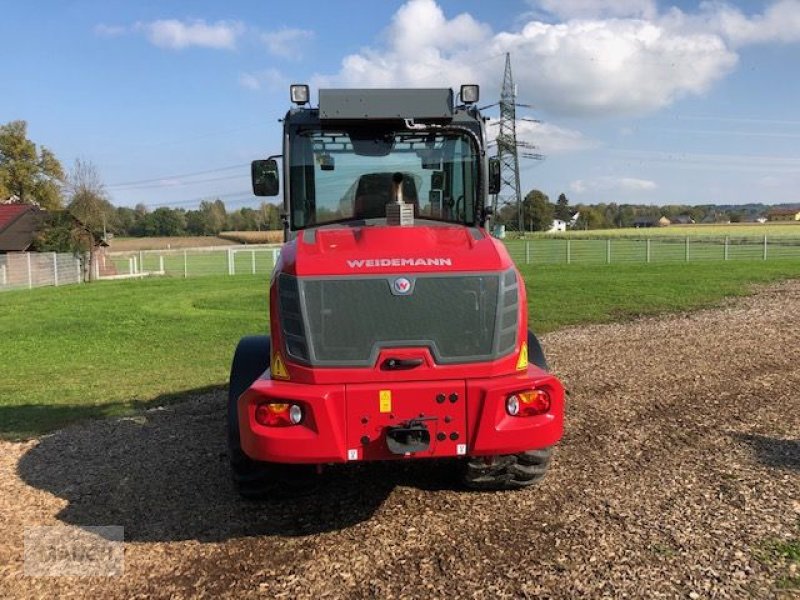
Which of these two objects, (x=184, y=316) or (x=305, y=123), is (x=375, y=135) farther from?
(x=184, y=316)

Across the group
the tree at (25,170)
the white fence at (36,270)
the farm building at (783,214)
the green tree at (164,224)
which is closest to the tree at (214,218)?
the green tree at (164,224)

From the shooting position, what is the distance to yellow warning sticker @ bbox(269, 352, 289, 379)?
419cm

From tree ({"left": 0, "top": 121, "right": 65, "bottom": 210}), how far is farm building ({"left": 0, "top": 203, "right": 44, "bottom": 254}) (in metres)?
14.8

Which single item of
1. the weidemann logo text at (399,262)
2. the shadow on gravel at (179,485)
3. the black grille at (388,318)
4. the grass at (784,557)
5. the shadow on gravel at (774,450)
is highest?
the weidemann logo text at (399,262)

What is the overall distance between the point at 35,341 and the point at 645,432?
12.0 meters

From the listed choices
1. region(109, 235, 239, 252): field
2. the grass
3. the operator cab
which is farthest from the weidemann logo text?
region(109, 235, 239, 252): field

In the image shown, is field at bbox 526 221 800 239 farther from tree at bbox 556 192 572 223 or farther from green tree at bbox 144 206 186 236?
green tree at bbox 144 206 186 236

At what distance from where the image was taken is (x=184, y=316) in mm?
17359

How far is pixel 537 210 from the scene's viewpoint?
77.8 metres

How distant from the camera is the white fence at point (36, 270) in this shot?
31.3 meters

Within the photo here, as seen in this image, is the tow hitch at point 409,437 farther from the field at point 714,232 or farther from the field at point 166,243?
the field at point 166,243

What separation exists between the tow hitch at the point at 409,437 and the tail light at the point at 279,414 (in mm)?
510

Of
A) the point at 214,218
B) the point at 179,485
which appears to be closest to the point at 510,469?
the point at 179,485

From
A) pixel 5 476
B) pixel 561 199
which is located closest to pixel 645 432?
pixel 5 476
